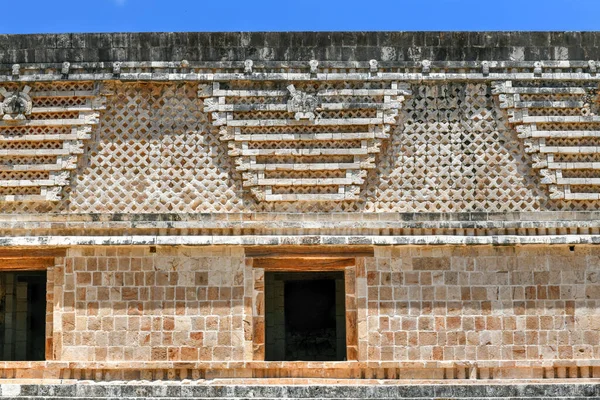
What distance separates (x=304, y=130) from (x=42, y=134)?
8.75 feet

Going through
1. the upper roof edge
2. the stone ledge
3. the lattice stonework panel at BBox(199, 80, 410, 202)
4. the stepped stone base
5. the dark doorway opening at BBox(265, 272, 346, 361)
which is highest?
the upper roof edge

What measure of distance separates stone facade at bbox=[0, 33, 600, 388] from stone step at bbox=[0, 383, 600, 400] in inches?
27.0

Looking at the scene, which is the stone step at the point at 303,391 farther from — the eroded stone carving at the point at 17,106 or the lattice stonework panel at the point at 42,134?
the eroded stone carving at the point at 17,106

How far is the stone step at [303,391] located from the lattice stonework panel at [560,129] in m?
2.08

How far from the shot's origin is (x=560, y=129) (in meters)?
8.91

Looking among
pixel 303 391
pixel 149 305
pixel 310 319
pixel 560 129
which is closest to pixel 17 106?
pixel 149 305

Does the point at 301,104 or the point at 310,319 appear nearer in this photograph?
the point at 301,104

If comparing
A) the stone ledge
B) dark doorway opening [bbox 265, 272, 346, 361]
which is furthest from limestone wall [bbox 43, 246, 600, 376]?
dark doorway opening [bbox 265, 272, 346, 361]

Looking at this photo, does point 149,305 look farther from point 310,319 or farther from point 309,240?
point 310,319

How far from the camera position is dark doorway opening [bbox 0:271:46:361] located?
37.6 ft

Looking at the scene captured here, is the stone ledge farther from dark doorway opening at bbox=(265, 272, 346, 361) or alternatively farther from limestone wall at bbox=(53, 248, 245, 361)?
dark doorway opening at bbox=(265, 272, 346, 361)

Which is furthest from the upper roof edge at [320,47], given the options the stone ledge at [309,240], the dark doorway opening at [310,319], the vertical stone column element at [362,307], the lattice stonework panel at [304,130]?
the dark doorway opening at [310,319]

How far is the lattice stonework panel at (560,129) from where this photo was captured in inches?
346

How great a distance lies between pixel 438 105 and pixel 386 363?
267 centimetres
